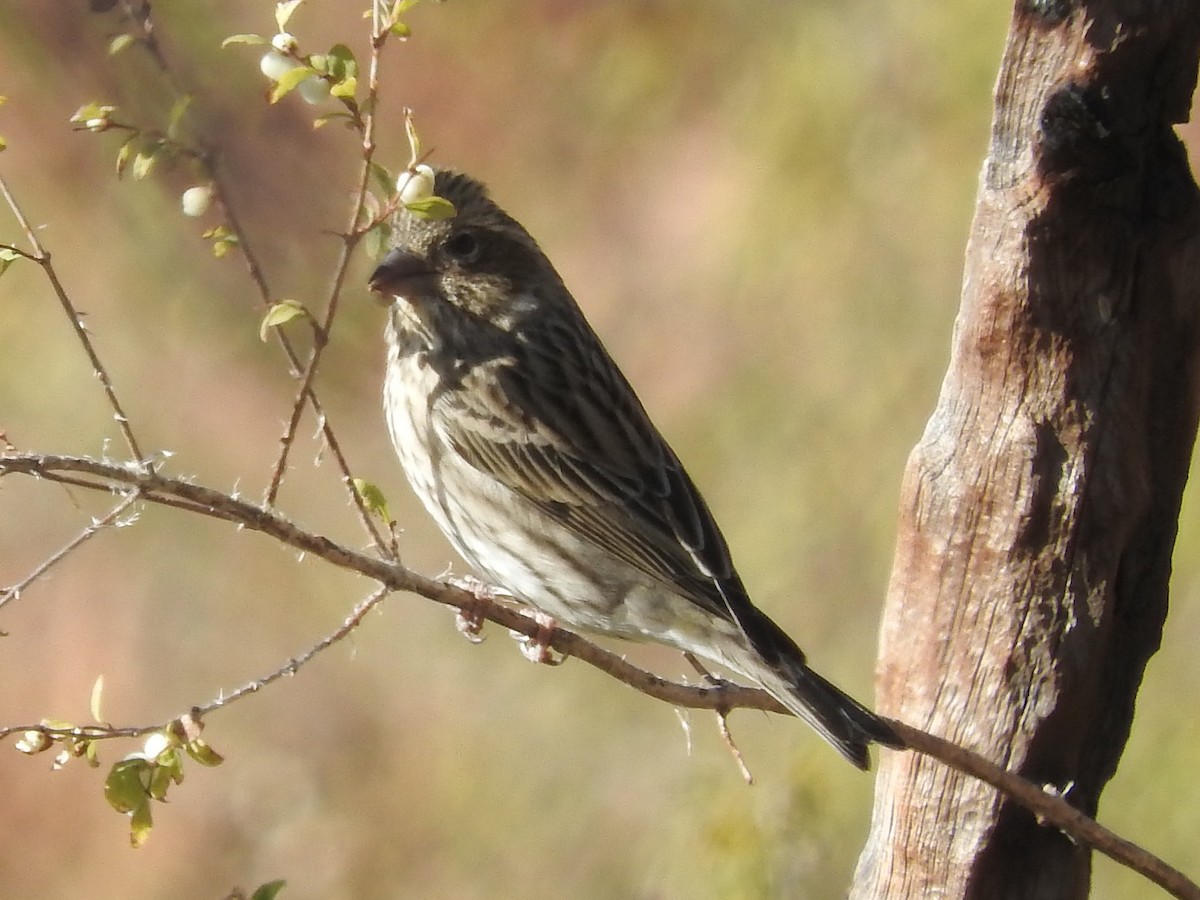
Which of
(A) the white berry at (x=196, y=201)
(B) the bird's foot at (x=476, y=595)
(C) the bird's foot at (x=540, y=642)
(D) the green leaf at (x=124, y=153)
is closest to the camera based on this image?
(D) the green leaf at (x=124, y=153)

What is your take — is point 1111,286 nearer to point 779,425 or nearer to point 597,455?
→ point 597,455

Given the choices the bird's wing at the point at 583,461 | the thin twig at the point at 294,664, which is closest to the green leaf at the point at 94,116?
the thin twig at the point at 294,664

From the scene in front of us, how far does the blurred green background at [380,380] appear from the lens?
5.53m

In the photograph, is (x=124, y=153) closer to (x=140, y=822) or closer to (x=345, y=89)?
(x=345, y=89)

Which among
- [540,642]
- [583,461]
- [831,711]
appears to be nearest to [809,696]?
[831,711]

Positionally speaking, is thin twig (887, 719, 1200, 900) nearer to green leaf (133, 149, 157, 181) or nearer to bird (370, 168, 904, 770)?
bird (370, 168, 904, 770)

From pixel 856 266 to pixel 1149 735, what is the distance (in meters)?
2.09

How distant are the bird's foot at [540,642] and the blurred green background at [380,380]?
72.4 inches

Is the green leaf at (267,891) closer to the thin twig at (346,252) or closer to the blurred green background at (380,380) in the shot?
the thin twig at (346,252)

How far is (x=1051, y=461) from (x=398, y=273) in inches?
62.0

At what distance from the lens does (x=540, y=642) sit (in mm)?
2645

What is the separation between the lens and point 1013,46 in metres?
2.14

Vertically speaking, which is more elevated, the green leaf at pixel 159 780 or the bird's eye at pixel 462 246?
the bird's eye at pixel 462 246

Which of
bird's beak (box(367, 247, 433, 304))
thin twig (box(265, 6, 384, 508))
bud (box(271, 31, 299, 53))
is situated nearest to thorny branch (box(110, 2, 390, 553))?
thin twig (box(265, 6, 384, 508))
